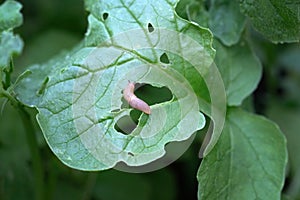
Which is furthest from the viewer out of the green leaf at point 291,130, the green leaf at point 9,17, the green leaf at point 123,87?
the green leaf at point 291,130

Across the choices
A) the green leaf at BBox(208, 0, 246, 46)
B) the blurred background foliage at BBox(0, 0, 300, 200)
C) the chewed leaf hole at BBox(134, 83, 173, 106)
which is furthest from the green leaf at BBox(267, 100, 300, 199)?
the green leaf at BBox(208, 0, 246, 46)

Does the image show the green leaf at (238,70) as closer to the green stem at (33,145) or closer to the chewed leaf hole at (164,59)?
the chewed leaf hole at (164,59)

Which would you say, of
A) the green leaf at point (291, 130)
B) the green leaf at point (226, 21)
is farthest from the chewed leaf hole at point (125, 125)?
the green leaf at point (291, 130)

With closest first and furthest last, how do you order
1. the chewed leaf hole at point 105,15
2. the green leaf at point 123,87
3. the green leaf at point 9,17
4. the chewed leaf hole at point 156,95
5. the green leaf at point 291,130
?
the green leaf at point 123,87, the chewed leaf hole at point 105,15, the green leaf at point 9,17, the chewed leaf hole at point 156,95, the green leaf at point 291,130

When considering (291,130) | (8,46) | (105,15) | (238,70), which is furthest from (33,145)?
(291,130)

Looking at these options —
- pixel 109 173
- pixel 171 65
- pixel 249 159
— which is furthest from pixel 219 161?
pixel 109 173

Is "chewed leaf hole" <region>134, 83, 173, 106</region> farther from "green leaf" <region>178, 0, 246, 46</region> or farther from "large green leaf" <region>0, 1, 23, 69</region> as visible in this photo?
"large green leaf" <region>0, 1, 23, 69</region>

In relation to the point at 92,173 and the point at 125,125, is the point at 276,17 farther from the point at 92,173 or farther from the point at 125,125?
the point at 92,173
